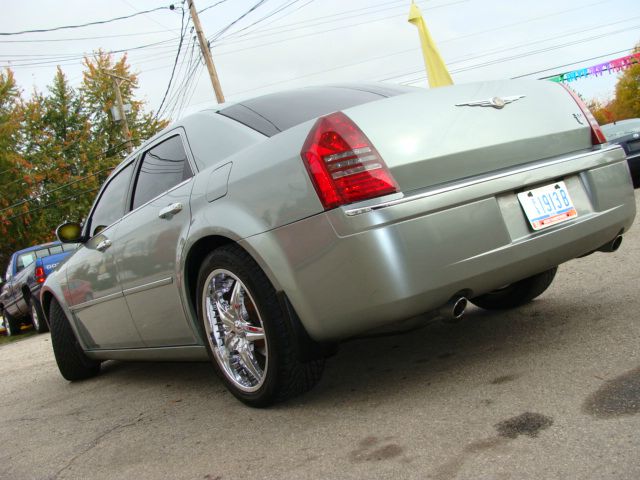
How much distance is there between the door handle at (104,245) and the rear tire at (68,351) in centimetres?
99

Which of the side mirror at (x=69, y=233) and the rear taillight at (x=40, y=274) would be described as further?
the rear taillight at (x=40, y=274)

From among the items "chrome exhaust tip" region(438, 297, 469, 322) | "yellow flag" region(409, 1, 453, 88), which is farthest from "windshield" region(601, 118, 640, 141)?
"chrome exhaust tip" region(438, 297, 469, 322)

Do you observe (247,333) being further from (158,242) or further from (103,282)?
(103,282)

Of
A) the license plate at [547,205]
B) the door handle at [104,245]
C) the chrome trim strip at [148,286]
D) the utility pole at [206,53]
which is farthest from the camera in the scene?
the utility pole at [206,53]

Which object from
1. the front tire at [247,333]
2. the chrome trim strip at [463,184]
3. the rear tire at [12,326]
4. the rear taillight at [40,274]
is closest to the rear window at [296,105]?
the front tire at [247,333]

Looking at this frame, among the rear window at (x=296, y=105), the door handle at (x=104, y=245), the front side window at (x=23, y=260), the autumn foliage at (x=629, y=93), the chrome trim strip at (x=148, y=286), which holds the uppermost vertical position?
the rear window at (x=296, y=105)

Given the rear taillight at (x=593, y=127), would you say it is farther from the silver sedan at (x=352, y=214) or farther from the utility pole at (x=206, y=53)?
the utility pole at (x=206, y=53)

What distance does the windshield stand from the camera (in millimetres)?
10930

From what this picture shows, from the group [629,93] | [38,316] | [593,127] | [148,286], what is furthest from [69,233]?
[629,93]

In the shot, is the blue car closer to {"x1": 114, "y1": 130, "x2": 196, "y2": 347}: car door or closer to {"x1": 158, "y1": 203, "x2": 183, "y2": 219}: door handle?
{"x1": 114, "y1": 130, "x2": 196, "y2": 347}: car door

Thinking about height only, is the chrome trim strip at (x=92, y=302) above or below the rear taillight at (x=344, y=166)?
below

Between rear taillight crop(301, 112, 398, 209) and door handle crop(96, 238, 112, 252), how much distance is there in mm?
1940

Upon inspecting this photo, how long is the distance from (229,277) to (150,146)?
4.27 ft

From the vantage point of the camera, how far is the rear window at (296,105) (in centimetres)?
324
